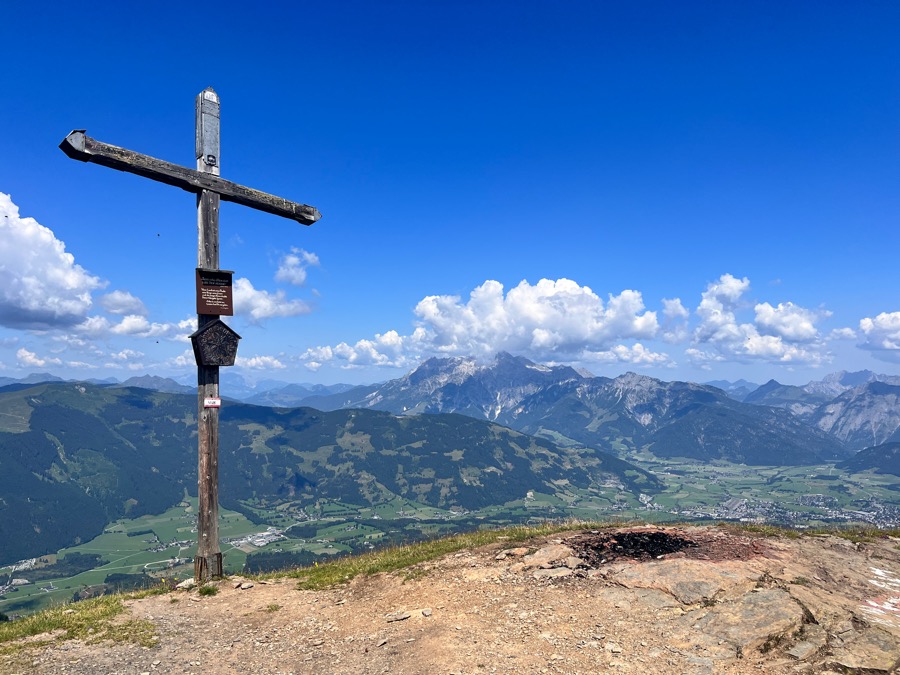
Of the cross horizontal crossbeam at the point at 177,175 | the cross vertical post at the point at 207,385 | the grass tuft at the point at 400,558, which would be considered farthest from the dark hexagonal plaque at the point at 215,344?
the grass tuft at the point at 400,558

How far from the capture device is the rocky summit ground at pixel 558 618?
9938 mm

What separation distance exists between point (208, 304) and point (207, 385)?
2650mm

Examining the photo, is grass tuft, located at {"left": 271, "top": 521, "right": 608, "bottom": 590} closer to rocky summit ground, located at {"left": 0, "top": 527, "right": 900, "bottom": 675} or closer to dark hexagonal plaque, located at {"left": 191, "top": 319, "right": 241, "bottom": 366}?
rocky summit ground, located at {"left": 0, "top": 527, "right": 900, "bottom": 675}

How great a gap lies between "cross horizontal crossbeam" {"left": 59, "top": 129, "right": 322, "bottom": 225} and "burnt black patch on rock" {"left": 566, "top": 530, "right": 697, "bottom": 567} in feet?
48.8

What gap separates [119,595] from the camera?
15.0 metres

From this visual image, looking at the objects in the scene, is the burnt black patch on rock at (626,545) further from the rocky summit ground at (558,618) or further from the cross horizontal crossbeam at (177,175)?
the cross horizontal crossbeam at (177,175)

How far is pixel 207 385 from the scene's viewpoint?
16.2 m

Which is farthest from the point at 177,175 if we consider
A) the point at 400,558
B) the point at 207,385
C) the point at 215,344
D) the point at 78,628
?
the point at 400,558

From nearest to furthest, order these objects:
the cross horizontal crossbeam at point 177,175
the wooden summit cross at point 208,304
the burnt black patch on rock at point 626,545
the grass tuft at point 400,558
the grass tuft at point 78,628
Result: the grass tuft at point 78,628, the cross horizontal crossbeam at point 177,175, the burnt black patch on rock at point 626,545, the wooden summit cross at point 208,304, the grass tuft at point 400,558

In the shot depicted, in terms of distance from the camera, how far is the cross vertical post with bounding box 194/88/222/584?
51.7 feet

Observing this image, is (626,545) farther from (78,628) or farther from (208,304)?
(208,304)

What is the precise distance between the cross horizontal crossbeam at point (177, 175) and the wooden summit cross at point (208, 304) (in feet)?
0.10

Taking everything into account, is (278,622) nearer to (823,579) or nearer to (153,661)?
(153,661)

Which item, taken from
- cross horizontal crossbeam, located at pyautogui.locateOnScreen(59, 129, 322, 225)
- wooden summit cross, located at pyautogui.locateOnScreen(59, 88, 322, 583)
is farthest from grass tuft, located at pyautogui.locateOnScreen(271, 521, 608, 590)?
cross horizontal crossbeam, located at pyautogui.locateOnScreen(59, 129, 322, 225)
